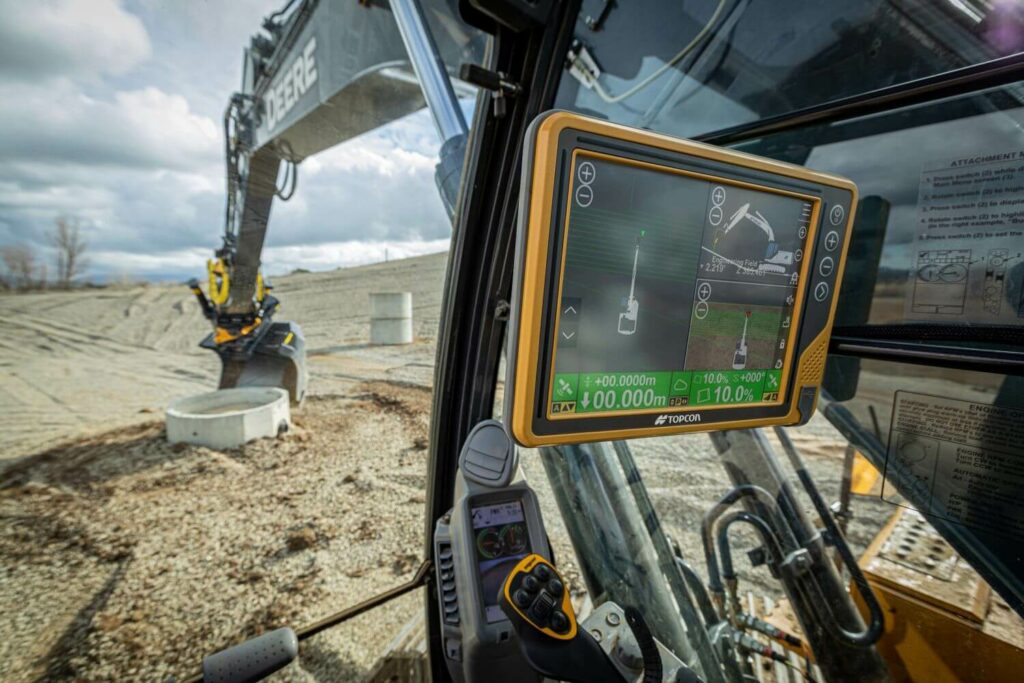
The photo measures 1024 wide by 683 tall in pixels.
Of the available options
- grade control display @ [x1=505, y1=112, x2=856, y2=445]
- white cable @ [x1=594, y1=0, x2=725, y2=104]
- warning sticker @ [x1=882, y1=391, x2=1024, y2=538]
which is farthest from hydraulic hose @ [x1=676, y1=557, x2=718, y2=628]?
white cable @ [x1=594, y1=0, x2=725, y2=104]

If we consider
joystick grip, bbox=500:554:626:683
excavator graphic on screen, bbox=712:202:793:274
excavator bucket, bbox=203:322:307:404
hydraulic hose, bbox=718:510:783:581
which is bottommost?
hydraulic hose, bbox=718:510:783:581

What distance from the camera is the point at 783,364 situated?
867 mm

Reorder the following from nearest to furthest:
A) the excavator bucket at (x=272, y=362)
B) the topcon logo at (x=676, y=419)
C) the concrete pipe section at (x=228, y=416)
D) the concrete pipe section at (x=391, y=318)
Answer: the topcon logo at (x=676, y=419) → the concrete pipe section at (x=391, y=318) → the concrete pipe section at (x=228, y=416) → the excavator bucket at (x=272, y=362)

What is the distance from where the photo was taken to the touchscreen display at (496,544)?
1062 mm

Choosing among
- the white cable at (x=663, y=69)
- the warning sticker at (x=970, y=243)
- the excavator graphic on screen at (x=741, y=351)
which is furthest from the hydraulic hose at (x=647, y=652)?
the white cable at (x=663, y=69)

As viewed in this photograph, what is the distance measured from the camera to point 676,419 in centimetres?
77

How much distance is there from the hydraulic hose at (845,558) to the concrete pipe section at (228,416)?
242cm

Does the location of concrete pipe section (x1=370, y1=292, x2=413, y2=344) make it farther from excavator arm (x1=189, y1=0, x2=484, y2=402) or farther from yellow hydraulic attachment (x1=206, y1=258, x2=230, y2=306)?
yellow hydraulic attachment (x1=206, y1=258, x2=230, y2=306)

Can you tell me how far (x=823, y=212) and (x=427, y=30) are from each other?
1.31 m

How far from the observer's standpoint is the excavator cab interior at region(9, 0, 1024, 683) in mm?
707

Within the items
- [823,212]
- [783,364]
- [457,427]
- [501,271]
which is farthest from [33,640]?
[823,212]

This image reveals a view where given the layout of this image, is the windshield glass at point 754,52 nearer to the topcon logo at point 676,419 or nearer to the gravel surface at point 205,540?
the topcon logo at point 676,419

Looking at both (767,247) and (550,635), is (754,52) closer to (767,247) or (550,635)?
(767,247)

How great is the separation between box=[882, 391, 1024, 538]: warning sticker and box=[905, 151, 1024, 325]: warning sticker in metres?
0.19
